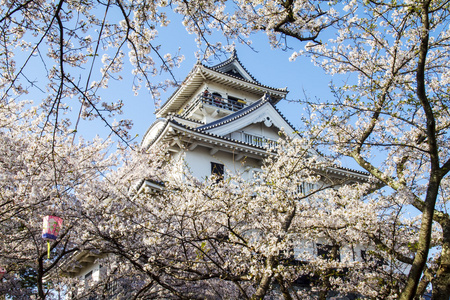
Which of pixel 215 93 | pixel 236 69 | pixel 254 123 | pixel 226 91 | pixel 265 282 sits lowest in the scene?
pixel 265 282

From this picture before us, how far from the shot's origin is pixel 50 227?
22.5 feet

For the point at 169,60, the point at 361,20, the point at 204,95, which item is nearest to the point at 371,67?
the point at 361,20

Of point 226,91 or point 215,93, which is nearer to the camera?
point 215,93

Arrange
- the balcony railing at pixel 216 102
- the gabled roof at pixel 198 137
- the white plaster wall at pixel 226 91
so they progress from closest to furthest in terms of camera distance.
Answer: the gabled roof at pixel 198 137 → the balcony railing at pixel 216 102 → the white plaster wall at pixel 226 91

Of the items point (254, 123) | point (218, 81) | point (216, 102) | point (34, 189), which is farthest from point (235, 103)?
point (34, 189)

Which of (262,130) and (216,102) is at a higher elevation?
(216,102)

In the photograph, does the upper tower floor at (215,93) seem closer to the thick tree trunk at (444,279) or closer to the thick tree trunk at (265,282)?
the thick tree trunk at (265,282)

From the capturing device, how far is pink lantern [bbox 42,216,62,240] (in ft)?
22.2

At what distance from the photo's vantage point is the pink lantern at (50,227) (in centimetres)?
678

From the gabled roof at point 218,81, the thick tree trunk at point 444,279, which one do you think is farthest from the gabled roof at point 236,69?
the thick tree trunk at point 444,279

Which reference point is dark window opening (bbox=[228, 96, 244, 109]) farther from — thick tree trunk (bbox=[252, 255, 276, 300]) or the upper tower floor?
thick tree trunk (bbox=[252, 255, 276, 300])

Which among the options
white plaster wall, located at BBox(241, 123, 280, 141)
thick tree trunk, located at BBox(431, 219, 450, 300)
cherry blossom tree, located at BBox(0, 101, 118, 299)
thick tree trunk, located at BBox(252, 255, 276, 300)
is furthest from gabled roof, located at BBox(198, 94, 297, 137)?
thick tree trunk, located at BBox(431, 219, 450, 300)

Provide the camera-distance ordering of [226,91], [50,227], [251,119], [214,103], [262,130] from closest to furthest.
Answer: [50,227], [251,119], [262,130], [214,103], [226,91]

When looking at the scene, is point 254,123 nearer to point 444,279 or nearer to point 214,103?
point 214,103
